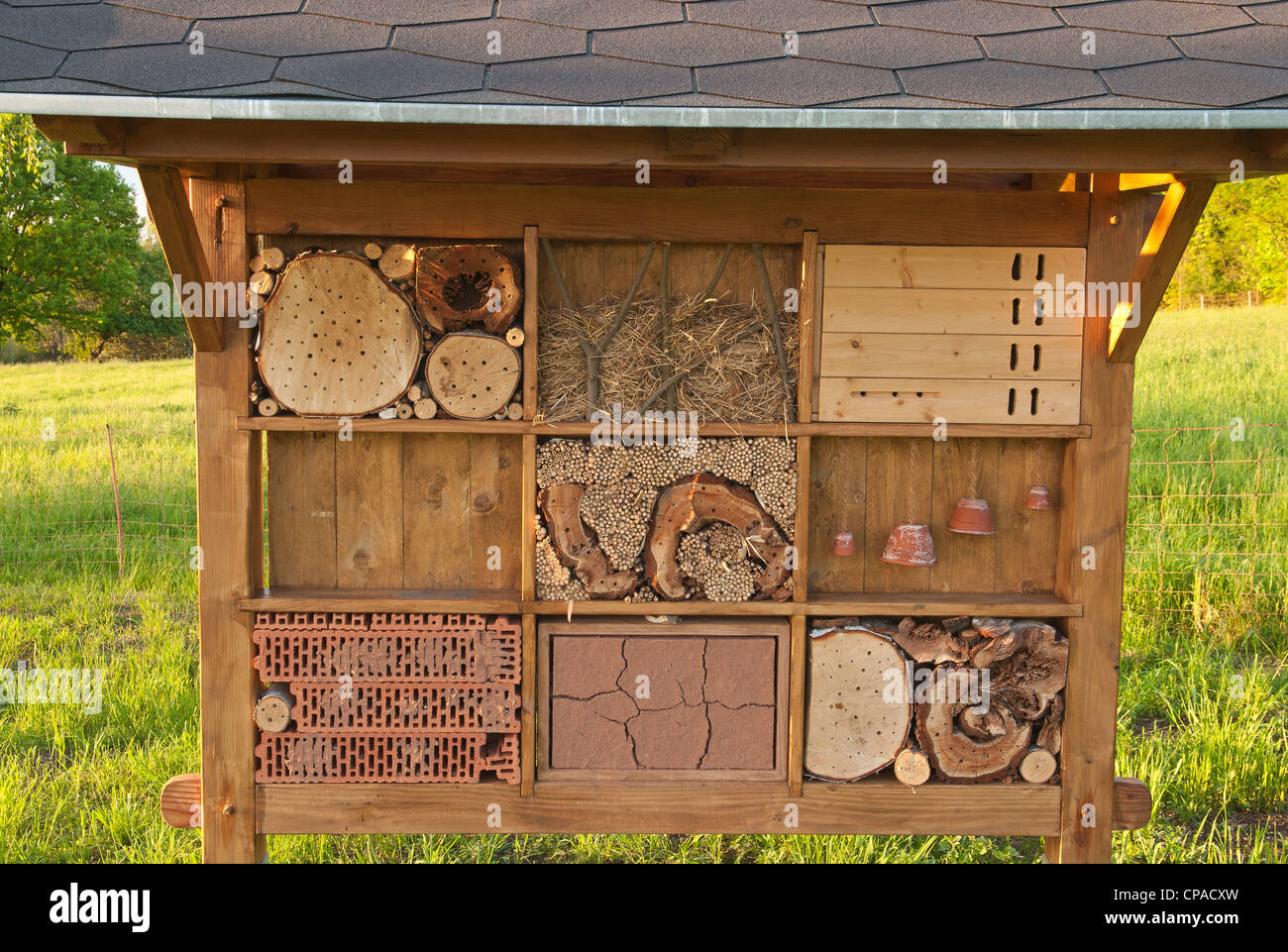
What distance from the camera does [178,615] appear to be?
6797mm

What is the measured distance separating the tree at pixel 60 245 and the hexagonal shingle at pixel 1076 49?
15.3m

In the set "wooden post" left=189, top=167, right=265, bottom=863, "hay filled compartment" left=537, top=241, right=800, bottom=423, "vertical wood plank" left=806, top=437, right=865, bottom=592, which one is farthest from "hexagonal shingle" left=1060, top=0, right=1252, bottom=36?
"wooden post" left=189, top=167, right=265, bottom=863

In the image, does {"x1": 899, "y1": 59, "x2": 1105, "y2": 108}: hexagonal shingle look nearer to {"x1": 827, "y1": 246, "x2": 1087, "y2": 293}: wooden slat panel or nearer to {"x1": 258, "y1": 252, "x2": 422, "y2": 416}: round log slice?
{"x1": 827, "y1": 246, "x2": 1087, "y2": 293}: wooden slat panel

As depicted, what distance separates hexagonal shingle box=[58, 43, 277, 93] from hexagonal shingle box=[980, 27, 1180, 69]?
2.24 meters

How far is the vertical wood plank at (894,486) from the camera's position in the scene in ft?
12.7

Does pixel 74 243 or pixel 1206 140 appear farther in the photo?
pixel 74 243

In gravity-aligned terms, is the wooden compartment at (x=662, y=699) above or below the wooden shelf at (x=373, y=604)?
below

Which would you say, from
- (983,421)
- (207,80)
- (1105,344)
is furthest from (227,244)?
(1105,344)

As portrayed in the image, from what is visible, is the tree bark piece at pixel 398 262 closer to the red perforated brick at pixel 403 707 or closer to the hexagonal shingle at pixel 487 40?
the hexagonal shingle at pixel 487 40

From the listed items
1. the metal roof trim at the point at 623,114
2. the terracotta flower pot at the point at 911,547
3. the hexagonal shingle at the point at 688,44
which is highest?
the hexagonal shingle at the point at 688,44

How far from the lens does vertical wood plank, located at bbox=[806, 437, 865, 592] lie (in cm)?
386

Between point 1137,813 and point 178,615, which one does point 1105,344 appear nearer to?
point 1137,813

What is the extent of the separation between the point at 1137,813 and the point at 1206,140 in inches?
99.5

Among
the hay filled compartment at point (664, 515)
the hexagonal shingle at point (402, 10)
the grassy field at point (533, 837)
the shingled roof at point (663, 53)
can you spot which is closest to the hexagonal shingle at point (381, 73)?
the shingled roof at point (663, 53)
